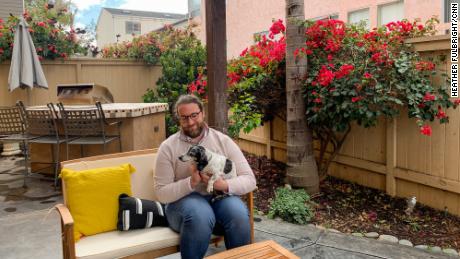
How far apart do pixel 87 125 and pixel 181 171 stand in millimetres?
2550

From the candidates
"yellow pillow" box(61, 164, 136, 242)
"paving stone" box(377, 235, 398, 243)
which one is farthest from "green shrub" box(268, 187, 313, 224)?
"yellow pillow" box(61, 164, 136, 242)

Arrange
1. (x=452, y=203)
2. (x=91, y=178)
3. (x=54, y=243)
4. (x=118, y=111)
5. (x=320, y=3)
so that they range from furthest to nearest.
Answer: (x=320, y=3), (x=118, y=111), (x=452, y=203), (x=54, y=243), (x=91, y=178)

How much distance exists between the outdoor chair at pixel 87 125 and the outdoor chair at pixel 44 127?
0.48ft

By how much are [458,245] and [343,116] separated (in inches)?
55.0

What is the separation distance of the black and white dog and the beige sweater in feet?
0.38

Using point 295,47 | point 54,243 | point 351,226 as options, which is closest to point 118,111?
point 54,243

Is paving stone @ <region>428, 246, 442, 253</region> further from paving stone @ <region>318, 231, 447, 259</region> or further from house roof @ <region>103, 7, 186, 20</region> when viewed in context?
house roof @ <region>103, 7, 186, 20</region>

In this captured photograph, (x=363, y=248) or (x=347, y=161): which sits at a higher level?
(x=347, y=161)

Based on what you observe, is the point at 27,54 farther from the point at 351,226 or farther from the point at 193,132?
the point at 351,226

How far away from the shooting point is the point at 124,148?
15.6 feet

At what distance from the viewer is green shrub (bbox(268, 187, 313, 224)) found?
3.56m

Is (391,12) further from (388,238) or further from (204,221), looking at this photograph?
(204,221)

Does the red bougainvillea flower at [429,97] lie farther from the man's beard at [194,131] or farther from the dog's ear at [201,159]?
the dog's ear at [201,159]

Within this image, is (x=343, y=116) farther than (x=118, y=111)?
No
